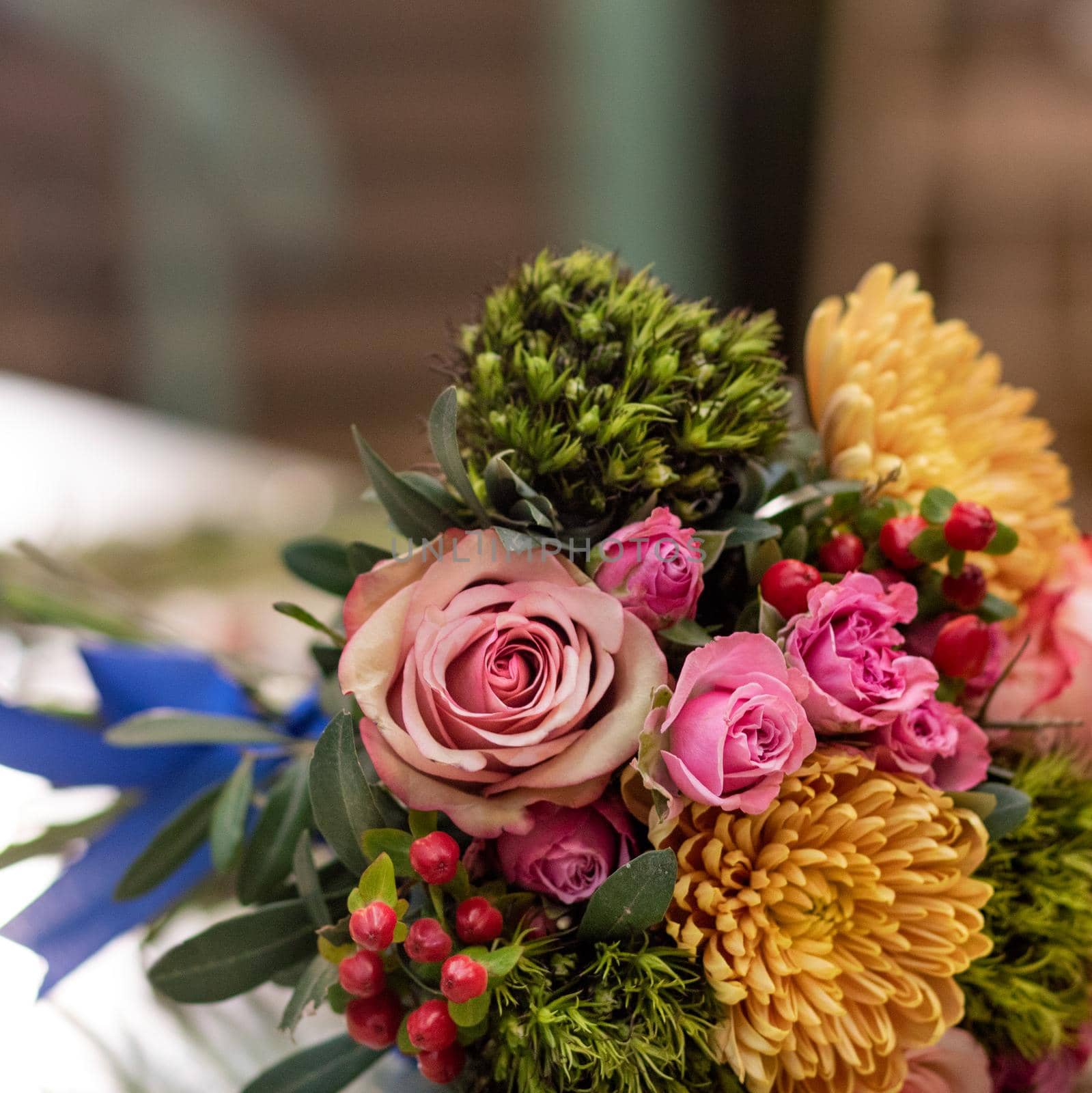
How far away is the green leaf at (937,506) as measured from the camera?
0.48 m

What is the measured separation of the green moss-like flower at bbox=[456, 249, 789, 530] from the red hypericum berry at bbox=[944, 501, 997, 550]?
0.09 meters

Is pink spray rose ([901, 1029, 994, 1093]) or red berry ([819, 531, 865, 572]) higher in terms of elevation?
red berry ([819, 531, 865, 572])

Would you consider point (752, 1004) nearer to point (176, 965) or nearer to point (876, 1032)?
point (876, 1032)

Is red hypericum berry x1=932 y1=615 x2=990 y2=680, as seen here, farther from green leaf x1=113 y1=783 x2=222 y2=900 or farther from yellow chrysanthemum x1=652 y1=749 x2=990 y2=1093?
green leaf x1=113 y1=783 x2=222 y2=900

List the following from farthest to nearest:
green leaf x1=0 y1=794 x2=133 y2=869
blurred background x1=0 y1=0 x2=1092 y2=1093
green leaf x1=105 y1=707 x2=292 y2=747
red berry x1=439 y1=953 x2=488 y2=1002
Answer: blurred background x1=0 y1=0 x2=1092 y2=1093 → green leaf x1=0 y1=794 x2=133 y2=869 → green leaf x1=105 y1=707 x2=292 y2=747 → red berry x1=439 y1=953 x2=488 y2=1002

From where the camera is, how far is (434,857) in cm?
39

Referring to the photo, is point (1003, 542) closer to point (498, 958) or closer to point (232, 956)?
point (498, 958)

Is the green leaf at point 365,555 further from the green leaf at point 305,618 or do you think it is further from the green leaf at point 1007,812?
the green leaf at point 1007,812

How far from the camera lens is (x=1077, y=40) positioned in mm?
2896

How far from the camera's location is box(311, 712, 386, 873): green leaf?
0.41 metres

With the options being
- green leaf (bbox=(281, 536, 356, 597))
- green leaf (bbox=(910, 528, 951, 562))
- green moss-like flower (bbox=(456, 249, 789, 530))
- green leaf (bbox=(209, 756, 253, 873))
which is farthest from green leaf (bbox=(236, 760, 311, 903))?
green leaf (bbox=(910, 528, 951, 562))

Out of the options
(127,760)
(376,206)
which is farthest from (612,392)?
(376,206)

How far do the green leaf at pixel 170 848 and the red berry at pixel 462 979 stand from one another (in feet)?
1.05

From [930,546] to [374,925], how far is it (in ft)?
0.94
